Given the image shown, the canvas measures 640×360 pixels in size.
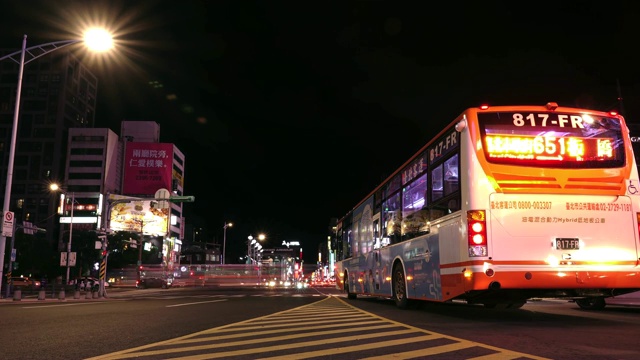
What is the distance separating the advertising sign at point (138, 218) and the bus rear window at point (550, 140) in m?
65.9

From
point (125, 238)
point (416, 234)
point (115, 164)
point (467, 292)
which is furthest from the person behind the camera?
point (115, 164)

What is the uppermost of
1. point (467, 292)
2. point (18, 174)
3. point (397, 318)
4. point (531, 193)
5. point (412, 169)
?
point (18, 174)

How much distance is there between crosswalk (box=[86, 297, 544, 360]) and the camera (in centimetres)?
620

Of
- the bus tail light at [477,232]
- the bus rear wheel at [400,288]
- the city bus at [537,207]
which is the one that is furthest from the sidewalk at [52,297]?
the bus tail light at [477,232]

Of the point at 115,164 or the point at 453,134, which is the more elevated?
the point at 115,164

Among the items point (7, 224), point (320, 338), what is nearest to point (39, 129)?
point (7, 224)

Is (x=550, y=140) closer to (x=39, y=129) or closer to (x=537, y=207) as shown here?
(x=537, y=207)

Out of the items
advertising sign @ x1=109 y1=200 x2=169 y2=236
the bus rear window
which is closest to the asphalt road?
the bus rear window

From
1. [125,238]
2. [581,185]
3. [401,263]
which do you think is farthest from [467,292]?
[125,238]

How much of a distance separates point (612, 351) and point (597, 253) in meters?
3.50

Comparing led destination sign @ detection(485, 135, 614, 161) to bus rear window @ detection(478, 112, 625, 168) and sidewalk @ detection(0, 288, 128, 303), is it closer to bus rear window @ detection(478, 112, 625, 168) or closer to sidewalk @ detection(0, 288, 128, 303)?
bus rear window @ detection(478, 112, 625, 168)

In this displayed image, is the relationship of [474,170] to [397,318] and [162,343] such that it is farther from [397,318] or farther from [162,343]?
[162,343]

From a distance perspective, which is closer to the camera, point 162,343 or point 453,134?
point 162,343

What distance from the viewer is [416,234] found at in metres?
12.2
